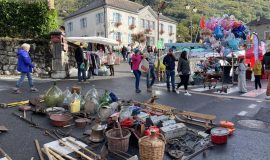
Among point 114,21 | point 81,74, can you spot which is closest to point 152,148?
point 81,74

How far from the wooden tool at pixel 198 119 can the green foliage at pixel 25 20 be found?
36.6ft

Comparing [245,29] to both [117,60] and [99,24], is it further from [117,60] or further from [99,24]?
[99,24]

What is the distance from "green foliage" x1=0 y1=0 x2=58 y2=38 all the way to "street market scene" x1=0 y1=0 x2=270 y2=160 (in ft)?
0.18

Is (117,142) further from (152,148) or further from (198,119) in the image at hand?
(198,119)

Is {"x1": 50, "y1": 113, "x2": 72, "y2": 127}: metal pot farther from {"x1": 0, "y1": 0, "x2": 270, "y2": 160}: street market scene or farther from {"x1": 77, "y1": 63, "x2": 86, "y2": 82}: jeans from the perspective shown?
{"x1": 77, "y1": 63, "x2": 86, "y2": 82}: jeans

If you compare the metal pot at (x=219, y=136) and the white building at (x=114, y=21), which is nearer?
the metal pot at (x=219, y=136)

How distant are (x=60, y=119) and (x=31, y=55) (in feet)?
30.9

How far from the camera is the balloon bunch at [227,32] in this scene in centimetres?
1320

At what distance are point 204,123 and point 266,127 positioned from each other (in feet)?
5.48

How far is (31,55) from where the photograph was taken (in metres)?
15.2

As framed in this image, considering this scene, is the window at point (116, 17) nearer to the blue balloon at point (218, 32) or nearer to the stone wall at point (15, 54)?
the stone wall at point (15, 54)

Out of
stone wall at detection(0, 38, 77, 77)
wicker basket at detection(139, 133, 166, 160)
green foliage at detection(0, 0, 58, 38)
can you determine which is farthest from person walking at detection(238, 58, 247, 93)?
green foliage at detection(0, 0, 58, 38)

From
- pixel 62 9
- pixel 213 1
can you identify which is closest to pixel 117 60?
pixel 62 9

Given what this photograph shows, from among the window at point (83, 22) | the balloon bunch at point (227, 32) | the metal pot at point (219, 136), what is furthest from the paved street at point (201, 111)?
the window at point (83, 22)
